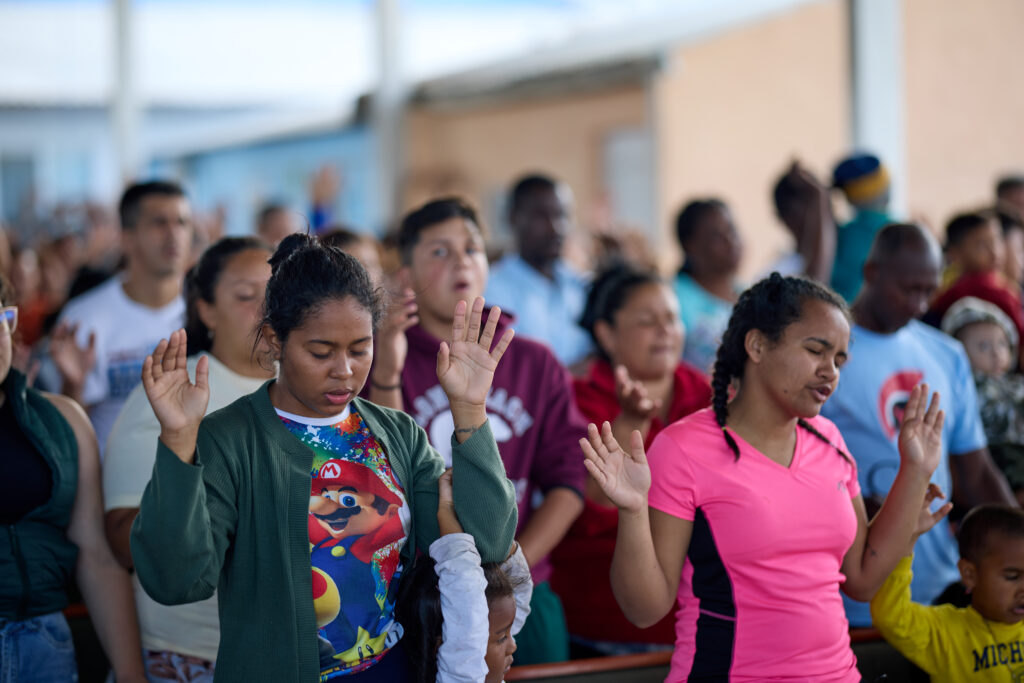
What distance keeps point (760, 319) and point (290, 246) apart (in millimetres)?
1020

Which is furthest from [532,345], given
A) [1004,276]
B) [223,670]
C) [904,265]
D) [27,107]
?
[27,107]

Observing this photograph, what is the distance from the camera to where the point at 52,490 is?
6.96ft

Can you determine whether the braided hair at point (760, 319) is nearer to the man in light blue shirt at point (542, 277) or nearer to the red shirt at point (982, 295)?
the red shirt at point (982, 295)

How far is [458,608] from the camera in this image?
181 cm

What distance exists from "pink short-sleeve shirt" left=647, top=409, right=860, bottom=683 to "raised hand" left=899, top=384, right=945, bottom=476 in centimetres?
21

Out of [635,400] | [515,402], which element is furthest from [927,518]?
[515,402]

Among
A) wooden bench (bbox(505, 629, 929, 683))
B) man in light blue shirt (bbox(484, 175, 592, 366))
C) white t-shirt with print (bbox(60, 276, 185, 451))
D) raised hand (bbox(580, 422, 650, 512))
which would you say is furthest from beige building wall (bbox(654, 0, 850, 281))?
raised hand (bbox(580, 422, 650, 512))

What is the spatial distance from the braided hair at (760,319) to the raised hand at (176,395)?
43.3 inches

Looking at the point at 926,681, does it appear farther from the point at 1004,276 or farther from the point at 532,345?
the point at 1004,276

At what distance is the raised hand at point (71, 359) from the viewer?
3229 mm

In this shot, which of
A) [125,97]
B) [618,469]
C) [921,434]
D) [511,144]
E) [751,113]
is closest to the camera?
[618,469]

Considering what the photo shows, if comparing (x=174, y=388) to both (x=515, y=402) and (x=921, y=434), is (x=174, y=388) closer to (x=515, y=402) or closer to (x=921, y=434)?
(x=515, y=402)

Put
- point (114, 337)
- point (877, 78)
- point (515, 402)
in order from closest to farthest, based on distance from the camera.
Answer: point (515, 402) < point (114, 337) < point (877, 78)

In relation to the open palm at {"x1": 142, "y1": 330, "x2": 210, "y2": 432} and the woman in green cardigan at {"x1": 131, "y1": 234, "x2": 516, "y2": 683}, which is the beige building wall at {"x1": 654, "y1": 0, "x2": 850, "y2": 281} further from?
the open palm at {"x1": 142, "y1": 330, "x2": 210, "y2": 432}
